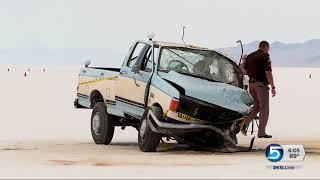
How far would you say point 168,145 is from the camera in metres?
15.5

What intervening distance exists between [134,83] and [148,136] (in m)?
1.32

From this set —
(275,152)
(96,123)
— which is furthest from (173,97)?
(96,123)

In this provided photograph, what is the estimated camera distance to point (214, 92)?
13594 millimetres

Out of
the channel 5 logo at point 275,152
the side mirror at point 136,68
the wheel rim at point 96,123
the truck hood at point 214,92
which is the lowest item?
the wheel rim at point 96,123

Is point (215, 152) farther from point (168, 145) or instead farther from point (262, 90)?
point (262, 90)

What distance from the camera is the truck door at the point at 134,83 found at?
47.4 feet

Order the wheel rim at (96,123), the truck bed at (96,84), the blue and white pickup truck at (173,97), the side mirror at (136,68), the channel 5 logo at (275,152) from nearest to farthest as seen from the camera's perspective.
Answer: the channel 5 logo at (275,152) < the blue and white pickup truck at (173,97) < the side mirror at (136,68) < the truck bed at (96,84) < the wheel rim at (96,123)

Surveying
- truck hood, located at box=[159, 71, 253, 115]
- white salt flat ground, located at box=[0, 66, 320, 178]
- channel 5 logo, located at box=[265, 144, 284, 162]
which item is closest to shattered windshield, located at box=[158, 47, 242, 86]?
truck hood, located at box=[159, 71, 253, 115]

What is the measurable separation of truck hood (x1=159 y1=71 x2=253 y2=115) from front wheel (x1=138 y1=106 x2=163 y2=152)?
22.6 inches

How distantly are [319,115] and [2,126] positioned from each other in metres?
10.3

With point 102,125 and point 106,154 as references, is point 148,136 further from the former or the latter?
point 102,125

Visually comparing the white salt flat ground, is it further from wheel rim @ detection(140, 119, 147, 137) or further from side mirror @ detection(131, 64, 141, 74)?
side mirror @ detection(131, 64, 141, 74)

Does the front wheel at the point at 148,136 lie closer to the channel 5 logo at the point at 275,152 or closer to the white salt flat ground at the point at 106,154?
the white salt flat ground at the point at 106,154

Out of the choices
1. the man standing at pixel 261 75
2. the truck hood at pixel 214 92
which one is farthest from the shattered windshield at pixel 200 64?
the man standing at pixel 261 75
